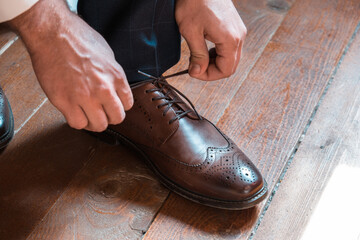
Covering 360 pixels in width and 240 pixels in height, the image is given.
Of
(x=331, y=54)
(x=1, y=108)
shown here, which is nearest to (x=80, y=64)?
(x=1, y=108)

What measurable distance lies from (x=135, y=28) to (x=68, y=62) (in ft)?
0.77

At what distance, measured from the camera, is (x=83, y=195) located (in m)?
1.02

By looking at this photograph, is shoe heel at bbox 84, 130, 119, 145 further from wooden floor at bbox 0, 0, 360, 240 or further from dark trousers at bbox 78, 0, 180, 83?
dark trousers at bbox 78, 0, 180, 83

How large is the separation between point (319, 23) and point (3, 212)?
1129 millimetres

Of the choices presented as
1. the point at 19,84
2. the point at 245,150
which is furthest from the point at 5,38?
the point at 245,150

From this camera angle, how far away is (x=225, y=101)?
123cm

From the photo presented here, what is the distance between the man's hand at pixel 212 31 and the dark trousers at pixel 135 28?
38 millimetres

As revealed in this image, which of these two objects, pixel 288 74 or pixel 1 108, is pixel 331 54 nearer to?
pixel 288 74

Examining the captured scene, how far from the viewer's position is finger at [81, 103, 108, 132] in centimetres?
77

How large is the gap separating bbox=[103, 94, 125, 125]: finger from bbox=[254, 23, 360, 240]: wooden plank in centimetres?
41

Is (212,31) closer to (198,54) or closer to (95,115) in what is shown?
(198,54)

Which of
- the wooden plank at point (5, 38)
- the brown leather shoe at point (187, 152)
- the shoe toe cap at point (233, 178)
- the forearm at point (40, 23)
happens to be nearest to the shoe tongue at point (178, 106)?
the brown leather shoe at point (187, 152)

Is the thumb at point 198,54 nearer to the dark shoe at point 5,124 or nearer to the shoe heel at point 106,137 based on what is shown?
the shoe heel at point 106,137

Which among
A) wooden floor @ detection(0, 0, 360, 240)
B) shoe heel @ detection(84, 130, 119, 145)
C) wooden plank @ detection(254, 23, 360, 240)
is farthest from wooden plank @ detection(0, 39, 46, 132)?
wooden plank @ detection(254, 23, 360, 240)
